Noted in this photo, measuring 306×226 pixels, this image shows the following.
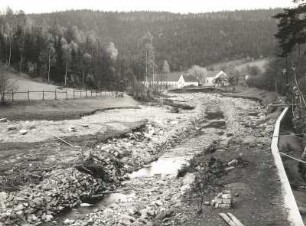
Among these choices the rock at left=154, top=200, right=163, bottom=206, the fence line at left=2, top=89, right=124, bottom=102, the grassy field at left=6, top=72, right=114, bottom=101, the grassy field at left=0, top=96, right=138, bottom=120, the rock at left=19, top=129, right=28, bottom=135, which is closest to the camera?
the rock at left=154, top=200, right=163, bottom=206

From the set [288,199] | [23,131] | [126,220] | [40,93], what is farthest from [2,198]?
[40,93]

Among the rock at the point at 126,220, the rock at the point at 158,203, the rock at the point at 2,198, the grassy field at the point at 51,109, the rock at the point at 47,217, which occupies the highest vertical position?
the grassy field at the point at 51,109

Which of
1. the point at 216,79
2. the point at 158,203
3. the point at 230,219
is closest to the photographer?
the point at 230,219

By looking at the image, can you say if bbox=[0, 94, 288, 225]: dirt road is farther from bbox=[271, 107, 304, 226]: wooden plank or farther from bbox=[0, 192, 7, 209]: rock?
bbox=[271, 107, 304, 226]: wooden plank

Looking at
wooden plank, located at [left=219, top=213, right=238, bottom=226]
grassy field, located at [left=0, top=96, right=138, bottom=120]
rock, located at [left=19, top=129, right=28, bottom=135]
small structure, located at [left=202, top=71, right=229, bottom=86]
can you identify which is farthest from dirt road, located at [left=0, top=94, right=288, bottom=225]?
small structure, located at [left=202, top=71, right=229, bottom=86]

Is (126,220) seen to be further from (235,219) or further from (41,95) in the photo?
(41,95)

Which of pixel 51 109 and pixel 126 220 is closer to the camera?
pixel 126 220

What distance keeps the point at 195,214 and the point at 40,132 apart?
817 inches

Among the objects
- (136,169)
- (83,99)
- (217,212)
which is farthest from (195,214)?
(83,99)

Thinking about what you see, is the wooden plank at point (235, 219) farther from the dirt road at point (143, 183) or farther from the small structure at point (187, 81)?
the small structure at point (187, 81)

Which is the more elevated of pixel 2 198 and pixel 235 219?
pixel 235 219

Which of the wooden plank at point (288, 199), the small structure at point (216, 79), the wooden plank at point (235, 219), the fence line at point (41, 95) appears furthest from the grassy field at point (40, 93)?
the small structure at point (216, 79)

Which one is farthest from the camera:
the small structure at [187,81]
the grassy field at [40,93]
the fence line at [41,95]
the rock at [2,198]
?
the small structure at [187,81]

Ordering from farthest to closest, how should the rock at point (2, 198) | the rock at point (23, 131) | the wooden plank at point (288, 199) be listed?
the rock at point (23, 131) < the rock at point (2, 198) < the wooden plank at point (288, 199)
